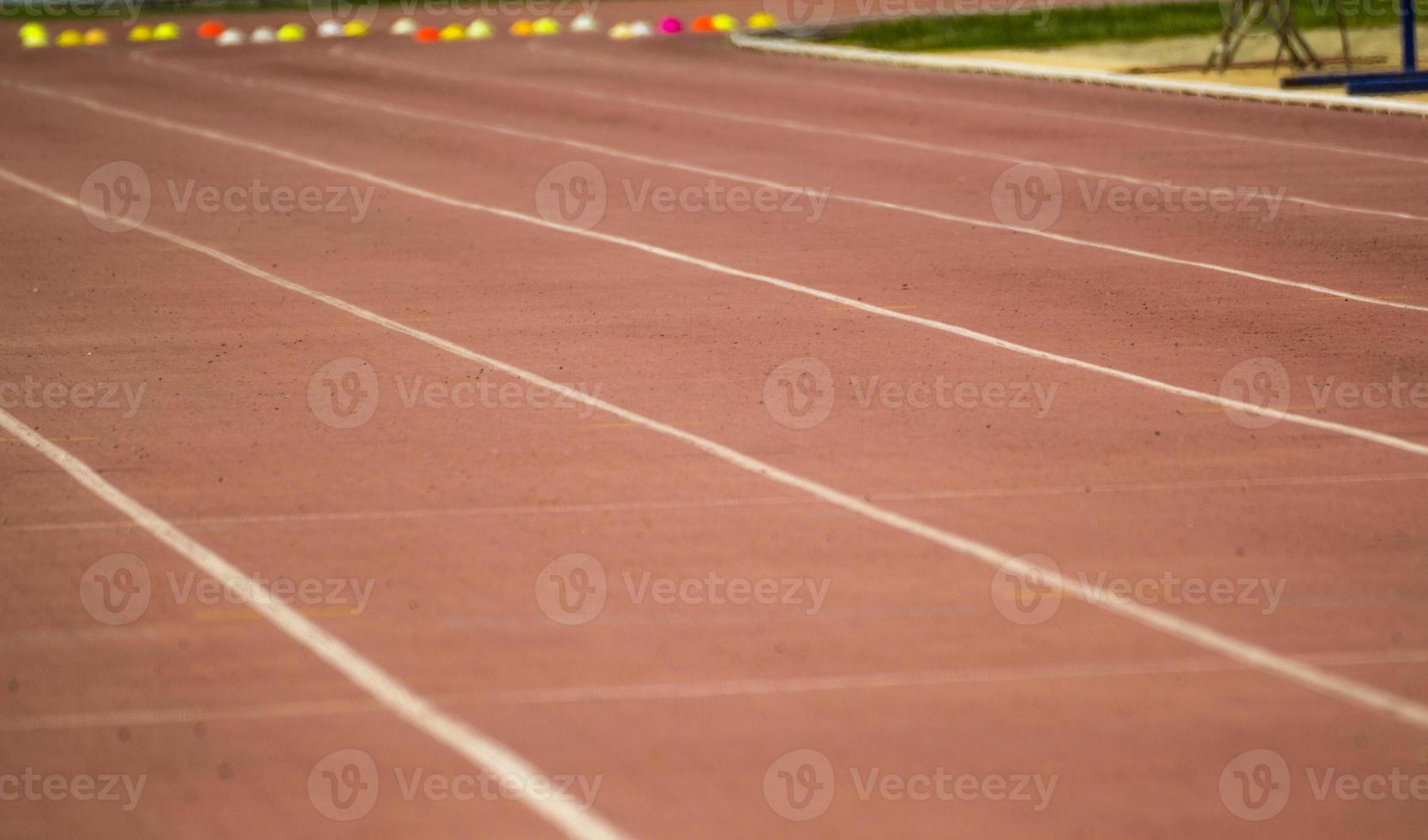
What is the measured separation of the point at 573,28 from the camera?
3491 cm

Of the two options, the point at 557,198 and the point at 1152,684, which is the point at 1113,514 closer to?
the point at 1152,684

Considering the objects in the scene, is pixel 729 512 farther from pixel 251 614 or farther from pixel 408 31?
pixel 408 31

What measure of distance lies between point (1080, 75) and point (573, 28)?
1321 cm

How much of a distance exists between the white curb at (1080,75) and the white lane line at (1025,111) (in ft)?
6.79

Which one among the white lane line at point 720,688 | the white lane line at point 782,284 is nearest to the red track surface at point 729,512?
the white lane line at point 720,688

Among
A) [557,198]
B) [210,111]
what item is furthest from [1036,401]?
[210,111]

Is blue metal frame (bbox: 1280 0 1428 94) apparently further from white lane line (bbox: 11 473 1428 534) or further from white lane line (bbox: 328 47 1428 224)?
white lane line (bbox: 11 473 1428 534)

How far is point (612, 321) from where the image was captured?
1198 centimetres

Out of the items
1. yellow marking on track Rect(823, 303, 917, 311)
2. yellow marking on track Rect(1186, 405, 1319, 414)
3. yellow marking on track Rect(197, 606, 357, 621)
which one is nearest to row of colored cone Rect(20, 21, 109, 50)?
yellow marking on track Rect(823, 303, 917, 311)

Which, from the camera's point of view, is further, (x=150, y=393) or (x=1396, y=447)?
(x=150, y=393)

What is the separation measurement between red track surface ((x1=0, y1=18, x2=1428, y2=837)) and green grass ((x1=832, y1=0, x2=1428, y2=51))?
12525 millimetres

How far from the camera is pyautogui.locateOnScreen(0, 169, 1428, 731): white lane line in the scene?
5.84 m

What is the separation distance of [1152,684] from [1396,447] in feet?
11.2

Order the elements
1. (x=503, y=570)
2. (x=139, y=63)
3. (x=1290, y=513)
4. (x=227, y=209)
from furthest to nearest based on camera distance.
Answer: (x=139, y=63) < (x=227, y=209) < (x=1290, y=513) < (x=503, y=570)
